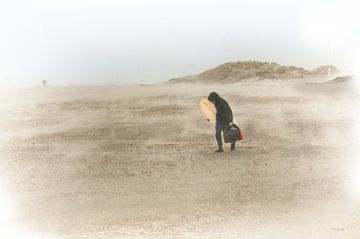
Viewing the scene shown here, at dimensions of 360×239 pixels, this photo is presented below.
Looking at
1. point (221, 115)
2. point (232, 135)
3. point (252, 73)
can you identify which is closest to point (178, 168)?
point (232, 135)

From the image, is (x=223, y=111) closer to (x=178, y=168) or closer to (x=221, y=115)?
(x=221, y=115)

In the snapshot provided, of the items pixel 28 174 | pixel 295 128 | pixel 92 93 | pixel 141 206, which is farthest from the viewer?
pixel 92 93

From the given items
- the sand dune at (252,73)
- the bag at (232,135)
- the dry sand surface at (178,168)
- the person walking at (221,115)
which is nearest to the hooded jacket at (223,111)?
the person walking at (221,115)

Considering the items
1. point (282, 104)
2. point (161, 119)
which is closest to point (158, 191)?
point (161, 119)

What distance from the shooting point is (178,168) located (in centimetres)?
1466

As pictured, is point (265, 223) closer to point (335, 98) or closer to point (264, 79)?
point (335, 98)

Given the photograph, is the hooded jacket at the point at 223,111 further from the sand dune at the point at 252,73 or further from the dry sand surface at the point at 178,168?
the sand dune at the point at 252,73

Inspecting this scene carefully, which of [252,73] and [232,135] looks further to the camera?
[252,73]

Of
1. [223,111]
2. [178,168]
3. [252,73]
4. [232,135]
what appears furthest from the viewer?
[252,73]

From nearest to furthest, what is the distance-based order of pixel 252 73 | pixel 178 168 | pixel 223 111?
pixel 178 168 < pixel 223 111 < pixel 252 73

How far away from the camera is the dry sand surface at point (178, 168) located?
1037cm

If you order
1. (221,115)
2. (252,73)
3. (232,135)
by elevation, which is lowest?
(232,135)

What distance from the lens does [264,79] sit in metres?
34.6

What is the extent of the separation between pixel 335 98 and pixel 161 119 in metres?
6.22
